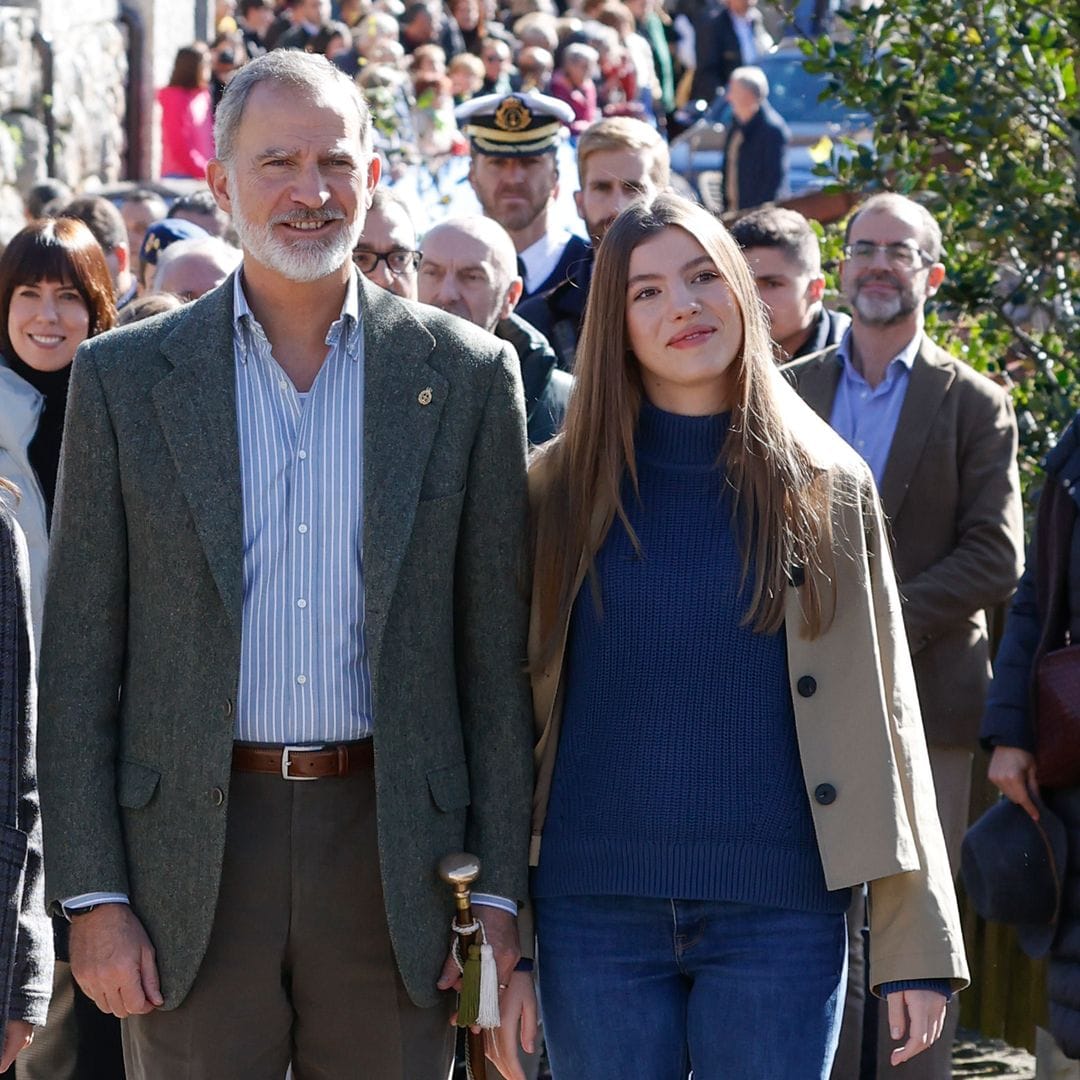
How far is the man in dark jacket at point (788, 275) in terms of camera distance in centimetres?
587

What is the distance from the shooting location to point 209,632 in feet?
10.7

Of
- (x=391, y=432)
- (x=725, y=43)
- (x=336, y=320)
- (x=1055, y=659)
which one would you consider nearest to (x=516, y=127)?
(x=1055, y=659)

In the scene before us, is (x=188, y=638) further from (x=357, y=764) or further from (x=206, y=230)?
(x=206, y=230)

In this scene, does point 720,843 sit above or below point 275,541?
below

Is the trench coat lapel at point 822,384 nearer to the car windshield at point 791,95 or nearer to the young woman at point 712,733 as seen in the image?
the young woman at point 712,733

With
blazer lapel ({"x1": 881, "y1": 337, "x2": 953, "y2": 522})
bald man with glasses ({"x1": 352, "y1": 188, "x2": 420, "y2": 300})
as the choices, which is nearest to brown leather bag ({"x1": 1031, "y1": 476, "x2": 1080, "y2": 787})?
blazer lapel ({"x1": 881, "y1": 337, "x2": 953, "y2": 522})

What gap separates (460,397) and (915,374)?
8.15 feet

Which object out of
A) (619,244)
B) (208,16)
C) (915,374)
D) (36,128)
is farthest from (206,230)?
(208,16)

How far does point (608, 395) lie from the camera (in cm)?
360

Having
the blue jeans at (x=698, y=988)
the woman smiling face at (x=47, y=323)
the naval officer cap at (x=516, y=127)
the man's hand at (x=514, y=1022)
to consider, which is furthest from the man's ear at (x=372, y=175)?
the naval officer cap at (x=516, y=127)

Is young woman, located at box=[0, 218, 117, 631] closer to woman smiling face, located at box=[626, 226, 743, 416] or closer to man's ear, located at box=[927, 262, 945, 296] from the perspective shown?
woman smiling face, located at box=[626, 226, 743, 416]

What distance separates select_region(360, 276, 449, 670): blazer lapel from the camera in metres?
3.27

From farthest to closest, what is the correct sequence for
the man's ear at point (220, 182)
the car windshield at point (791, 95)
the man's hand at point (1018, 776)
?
the car windshield at point (791, 95)
the man's hand at point (1018, 776)
the man's ear at point (220, 182)

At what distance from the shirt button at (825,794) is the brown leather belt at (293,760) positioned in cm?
79
